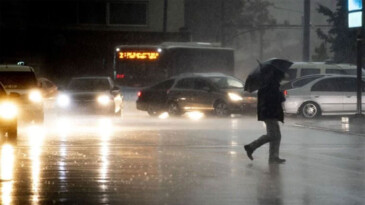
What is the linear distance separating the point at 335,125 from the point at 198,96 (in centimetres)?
799

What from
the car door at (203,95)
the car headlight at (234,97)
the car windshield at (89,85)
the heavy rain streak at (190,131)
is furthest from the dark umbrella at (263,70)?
the car windshield at (89,85)

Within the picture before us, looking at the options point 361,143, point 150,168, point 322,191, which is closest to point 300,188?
point 322,191

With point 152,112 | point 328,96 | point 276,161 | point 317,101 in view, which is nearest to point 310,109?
point 317,101

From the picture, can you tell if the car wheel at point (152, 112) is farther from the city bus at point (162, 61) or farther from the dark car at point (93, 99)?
the city bus at point (162, 61)

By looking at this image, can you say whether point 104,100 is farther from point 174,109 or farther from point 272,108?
point 272,108

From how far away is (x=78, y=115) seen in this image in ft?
128

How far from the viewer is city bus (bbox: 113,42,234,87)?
5497 cm

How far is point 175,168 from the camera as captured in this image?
17781 millimetres

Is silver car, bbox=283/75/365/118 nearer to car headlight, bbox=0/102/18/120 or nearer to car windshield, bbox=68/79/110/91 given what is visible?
car windshield, bbox=68/79/110/91

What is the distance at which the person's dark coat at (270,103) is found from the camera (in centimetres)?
1884

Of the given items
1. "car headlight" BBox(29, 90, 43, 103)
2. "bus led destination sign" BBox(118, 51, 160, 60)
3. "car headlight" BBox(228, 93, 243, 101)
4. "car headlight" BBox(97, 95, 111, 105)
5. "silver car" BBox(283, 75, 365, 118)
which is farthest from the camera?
"bus led destination sign" BBox(118, 51, 160, 60)

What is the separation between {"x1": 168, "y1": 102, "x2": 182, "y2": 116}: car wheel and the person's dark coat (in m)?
19.5

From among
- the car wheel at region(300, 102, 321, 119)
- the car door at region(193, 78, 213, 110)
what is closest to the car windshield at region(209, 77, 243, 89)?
the car door at region(193, 78, 213, 110)

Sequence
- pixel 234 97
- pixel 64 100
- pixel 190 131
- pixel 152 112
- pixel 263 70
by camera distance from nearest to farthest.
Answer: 1. pixel 263 70
2. pixel 190 131
3. pixel 234 97
4. pixel 64 100
5. pixel 152 112
